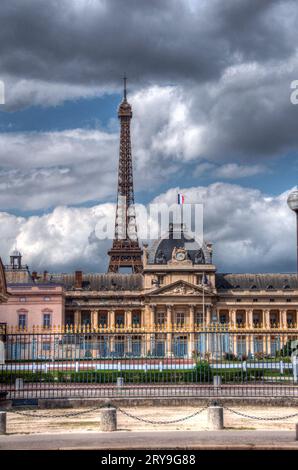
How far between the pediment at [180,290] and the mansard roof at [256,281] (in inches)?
162

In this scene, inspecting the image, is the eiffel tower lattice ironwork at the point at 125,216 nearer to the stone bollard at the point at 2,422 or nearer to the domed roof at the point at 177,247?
the domed roof at the point at 177,247

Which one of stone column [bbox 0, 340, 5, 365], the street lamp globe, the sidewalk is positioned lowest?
the sidewalk

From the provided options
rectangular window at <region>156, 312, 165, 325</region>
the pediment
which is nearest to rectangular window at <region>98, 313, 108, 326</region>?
rectangular window at <region>156, 312, 165, 325</region>

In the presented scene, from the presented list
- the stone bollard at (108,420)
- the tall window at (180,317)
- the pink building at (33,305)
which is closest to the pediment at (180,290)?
the tall window at (180,317)

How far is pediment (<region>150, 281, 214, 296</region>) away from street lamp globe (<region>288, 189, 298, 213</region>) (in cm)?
6533

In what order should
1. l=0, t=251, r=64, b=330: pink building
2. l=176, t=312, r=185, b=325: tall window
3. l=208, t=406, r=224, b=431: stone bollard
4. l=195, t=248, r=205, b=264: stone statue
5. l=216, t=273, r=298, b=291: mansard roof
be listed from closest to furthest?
l=208, t=406, r=224, b=431: stone bollard → l=0, t=251, r=64, b=330: pink building → l=176, t=312, r=185, b=325: tall window → l=195, t=248, r=205, b=264: stone statue → l=216, t=273, r=298, b=291: mansard roof

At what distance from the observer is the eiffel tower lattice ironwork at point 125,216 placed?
326ft

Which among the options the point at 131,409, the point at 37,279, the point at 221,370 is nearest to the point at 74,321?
the point at 37,279

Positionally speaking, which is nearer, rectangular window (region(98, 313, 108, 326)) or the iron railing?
the iron railing

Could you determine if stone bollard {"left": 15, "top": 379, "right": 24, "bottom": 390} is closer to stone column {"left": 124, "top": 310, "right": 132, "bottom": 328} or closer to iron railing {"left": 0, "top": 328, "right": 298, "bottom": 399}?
iron railing {"left": 0, "top": 328, "right": 298, "bottom": 399}

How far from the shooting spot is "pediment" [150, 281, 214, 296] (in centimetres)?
8269

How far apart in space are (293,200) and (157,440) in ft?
21.5

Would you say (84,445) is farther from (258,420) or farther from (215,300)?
(215,300)
